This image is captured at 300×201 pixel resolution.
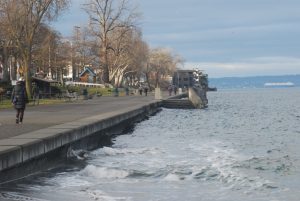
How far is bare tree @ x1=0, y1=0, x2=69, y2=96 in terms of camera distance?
44844 mm

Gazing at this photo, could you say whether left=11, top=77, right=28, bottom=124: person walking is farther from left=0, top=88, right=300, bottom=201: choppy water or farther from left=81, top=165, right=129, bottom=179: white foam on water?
left=81, top=165, right=129, bottom=179: white foam on water

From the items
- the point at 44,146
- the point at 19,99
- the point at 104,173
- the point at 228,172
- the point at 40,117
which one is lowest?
the point at 228,172

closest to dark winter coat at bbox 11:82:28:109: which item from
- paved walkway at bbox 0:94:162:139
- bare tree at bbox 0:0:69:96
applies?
paved walkway at bbox 0:94:162:139

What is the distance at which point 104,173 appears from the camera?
14594 millimetres

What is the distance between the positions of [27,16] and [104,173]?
33.0 meters

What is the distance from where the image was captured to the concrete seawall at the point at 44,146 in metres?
12.2

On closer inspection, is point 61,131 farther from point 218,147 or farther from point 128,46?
point 128,46

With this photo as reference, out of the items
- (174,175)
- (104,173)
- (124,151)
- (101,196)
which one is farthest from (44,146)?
(124,151)

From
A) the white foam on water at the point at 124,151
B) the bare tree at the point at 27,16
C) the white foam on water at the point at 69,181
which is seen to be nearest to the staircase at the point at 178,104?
the bare tree at the point at 27,16

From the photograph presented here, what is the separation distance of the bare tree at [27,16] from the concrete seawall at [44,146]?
2322 cm

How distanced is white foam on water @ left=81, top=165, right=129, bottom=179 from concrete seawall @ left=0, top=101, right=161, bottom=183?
1130 millimetres

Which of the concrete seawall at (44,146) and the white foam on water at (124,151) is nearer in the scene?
the concrete seawall at (44,146)

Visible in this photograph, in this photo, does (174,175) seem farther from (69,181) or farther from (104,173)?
(69,181)

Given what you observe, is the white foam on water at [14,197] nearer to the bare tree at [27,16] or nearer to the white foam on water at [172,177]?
the white foam on water at [172,177]
